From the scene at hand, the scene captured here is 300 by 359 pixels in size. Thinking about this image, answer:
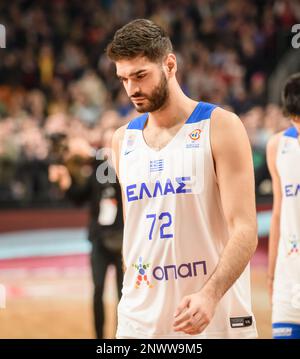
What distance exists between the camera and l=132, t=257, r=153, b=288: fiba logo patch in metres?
3.28

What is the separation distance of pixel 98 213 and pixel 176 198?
12.0 ft

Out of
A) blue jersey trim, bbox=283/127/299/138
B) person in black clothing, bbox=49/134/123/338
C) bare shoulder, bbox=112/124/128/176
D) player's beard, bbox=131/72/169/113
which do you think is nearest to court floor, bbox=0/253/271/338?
person in black clothing, bbox=49/134/123/338

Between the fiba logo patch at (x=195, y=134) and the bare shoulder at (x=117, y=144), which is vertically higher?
the fiba logo patch at (x=195, y=134)

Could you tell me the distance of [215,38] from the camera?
1476 centimetres

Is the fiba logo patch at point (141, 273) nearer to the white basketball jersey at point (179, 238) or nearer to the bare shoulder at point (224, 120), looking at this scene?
the white basketball jersey at point (179, 238)

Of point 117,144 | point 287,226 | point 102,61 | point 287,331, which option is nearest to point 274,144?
point 287,226

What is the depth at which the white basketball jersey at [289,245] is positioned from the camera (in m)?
4.34

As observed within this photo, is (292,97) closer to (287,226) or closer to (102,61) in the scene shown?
(287,226)

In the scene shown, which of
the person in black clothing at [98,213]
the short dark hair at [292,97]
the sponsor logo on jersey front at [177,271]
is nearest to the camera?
the sponsor logo on jersey front at [177,271]

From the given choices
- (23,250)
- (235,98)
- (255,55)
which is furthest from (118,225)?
(255,55)

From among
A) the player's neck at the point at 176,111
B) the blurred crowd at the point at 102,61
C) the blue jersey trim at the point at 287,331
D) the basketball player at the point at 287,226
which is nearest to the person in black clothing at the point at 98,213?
the basketball player at the point at 287,226

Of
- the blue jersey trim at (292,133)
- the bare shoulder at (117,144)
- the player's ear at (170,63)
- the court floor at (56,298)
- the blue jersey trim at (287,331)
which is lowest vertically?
the court floor at (56,298)

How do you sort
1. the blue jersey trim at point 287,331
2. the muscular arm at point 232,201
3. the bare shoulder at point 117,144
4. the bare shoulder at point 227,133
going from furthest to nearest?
the blue jersey trim at point 287,331 → the bare shoulder at point 117,144 → the bare shoulder at point 227,133 → the muscular arm at point 232,201
